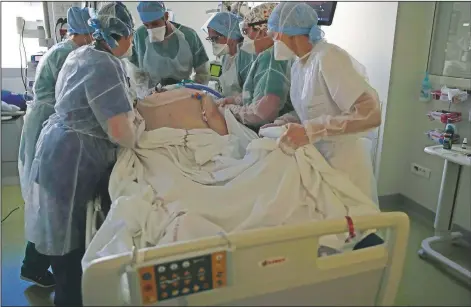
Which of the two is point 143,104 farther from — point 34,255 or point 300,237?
point 300,237

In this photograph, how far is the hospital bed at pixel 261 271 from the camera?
91 centimetres

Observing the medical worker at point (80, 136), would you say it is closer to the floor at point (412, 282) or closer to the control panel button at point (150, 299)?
the floor at point (412, 282)

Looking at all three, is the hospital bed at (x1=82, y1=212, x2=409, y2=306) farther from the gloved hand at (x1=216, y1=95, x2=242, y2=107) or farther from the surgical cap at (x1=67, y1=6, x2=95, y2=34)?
the surgical cap at (x1=67, y1=6, x2=95, y2=34)

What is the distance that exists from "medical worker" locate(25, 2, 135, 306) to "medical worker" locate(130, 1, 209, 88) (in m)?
0.99

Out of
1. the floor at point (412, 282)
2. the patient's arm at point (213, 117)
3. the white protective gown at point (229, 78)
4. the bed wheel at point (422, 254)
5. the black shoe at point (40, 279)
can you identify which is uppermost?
the white protective gown at point (229, 78)

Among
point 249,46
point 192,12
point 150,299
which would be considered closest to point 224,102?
point 249,46

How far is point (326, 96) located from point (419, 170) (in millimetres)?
1813

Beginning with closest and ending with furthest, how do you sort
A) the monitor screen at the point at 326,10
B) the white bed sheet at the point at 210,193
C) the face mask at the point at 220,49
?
the white bed sheet at the point at 210,193
the face mask at the point at 220,49
the monitor screen at the point at 326,10

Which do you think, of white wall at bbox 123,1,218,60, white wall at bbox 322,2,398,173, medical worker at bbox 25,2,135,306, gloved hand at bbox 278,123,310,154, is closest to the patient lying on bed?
medical worker at bbox 25,2,135,306

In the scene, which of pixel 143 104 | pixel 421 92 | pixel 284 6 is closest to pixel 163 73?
pixel 143 104

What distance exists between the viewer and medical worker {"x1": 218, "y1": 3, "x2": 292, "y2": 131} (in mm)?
1901

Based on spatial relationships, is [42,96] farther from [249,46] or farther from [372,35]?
[372,35]

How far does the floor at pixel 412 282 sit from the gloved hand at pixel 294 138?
0.90 m

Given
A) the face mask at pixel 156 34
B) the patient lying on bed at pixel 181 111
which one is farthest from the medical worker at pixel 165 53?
the patient lying on bed at pixel 181 111
